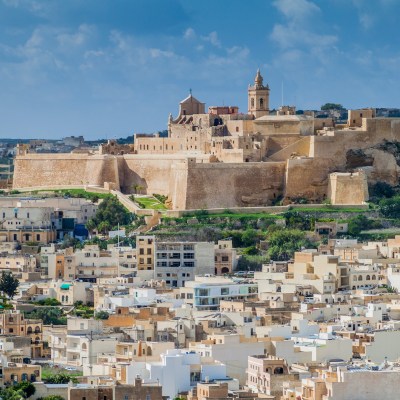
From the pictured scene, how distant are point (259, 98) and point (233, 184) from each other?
19.5 ft

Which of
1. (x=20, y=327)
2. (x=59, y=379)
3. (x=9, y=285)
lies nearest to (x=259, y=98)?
(x=9, y=285)

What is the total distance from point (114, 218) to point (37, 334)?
20873 mm

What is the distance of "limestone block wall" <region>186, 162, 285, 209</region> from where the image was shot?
66312mm

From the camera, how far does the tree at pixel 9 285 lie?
50675mm

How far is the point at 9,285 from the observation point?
167 feet

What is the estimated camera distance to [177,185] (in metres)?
67.1

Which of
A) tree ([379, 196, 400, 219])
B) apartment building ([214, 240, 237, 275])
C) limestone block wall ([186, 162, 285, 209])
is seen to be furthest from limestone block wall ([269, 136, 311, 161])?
apartment building ([214, 240, 237, 275])

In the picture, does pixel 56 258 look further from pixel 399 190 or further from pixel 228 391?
pixel 228 391

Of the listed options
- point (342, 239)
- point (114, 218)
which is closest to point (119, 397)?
point (342, 239)

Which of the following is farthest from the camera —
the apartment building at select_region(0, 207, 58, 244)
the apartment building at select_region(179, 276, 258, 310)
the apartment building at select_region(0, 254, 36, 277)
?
the apartment building at select_region(0, 207, 58, 244)

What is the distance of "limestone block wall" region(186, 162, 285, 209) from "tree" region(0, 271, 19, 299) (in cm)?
1543

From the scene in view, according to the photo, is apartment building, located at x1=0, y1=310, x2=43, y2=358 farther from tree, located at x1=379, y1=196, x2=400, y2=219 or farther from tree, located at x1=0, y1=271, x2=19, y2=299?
tree, located at x1=379, y1=196, x2=400, y2=219

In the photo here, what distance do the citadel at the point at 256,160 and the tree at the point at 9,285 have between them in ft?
50.7

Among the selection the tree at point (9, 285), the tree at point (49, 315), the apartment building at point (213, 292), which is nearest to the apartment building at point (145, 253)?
the tree at point (9, 285)
